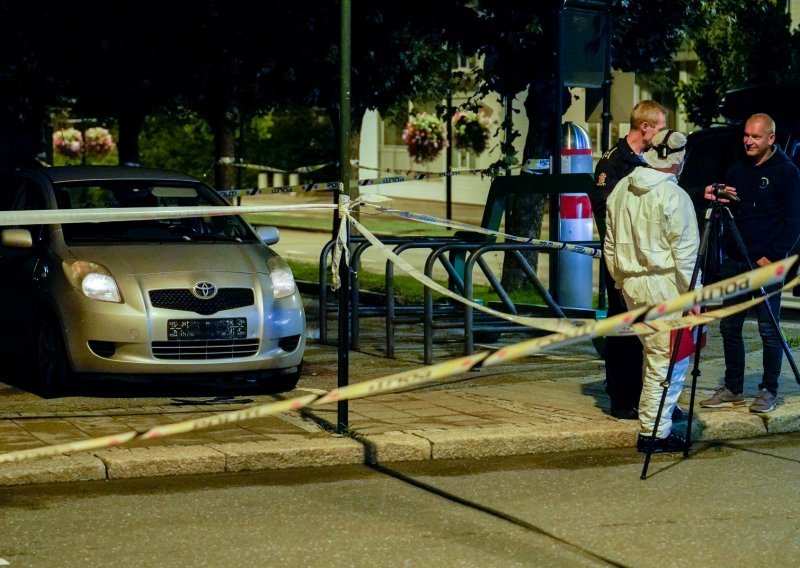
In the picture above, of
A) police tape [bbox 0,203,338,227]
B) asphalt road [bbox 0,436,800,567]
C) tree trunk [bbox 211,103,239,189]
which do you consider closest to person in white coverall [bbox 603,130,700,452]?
asphalt road [bbox 0,436,800,567]

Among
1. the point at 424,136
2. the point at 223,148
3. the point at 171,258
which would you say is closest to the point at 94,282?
the point at 171,258

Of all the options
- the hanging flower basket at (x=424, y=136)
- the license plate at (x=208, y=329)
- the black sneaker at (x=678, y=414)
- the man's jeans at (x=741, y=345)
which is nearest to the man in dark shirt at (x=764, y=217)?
the man's jeans at (x=741, y=345)

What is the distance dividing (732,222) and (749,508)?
7.58 ft

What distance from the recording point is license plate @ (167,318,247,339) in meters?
9.38

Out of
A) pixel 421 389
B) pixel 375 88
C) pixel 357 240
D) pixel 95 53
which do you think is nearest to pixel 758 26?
pixel 375 88

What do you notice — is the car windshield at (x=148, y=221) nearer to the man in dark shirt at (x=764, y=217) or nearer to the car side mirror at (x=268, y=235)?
the car side mirror at (x=268, y=235)

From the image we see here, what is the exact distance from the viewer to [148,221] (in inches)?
411

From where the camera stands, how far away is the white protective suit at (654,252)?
8.01m

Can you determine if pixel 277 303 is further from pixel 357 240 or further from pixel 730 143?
pixel 730 143

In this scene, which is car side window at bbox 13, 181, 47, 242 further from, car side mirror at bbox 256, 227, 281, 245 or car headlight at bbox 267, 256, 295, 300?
car headlight at bbox 267, 256, 295, 300

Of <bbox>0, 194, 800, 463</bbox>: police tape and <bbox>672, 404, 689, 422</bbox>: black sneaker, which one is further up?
<bbox>0, 194, 800, 463</bbox>: police tape

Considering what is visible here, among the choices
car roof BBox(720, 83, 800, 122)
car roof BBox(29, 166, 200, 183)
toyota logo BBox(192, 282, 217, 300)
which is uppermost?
car roof BBox(720, 83, 800, 122)

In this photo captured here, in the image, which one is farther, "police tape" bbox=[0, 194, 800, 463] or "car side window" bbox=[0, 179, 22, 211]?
"car side window" bbox=[0, 179, 22, 211]

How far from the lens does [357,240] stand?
12414 millimetres
